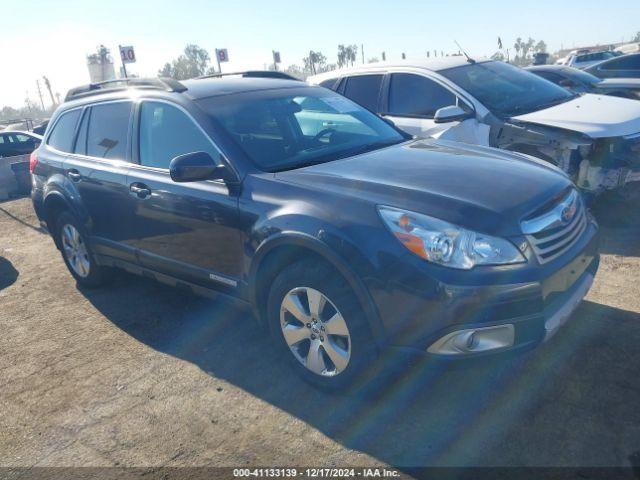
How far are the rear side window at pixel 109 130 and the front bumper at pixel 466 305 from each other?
8.76 feet

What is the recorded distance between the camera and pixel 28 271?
6.40 meters

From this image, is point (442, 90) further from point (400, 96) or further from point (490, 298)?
point (490, 298)

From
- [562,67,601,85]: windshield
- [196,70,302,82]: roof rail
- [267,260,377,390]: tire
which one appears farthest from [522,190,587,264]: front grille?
[562,67,601,85]: windshield

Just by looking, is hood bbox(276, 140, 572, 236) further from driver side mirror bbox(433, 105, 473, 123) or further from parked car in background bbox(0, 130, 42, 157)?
parked car in background bbox(0, 130, 42, 157)

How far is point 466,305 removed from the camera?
2613mm

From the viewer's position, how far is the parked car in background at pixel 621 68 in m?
12.8

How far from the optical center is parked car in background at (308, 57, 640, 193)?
5.29 meters

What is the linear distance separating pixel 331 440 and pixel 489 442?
799 mm

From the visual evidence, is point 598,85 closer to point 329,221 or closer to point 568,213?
point 568,213

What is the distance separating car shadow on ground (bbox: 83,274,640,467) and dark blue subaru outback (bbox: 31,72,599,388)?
233mm

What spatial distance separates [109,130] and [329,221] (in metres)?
2.61

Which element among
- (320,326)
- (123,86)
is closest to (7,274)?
(123,86)

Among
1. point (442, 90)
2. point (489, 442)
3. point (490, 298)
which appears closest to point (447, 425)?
point (489, 442)

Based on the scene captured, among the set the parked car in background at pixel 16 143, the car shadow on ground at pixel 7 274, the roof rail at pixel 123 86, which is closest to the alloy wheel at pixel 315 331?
the roof rail at pixel 123 86
